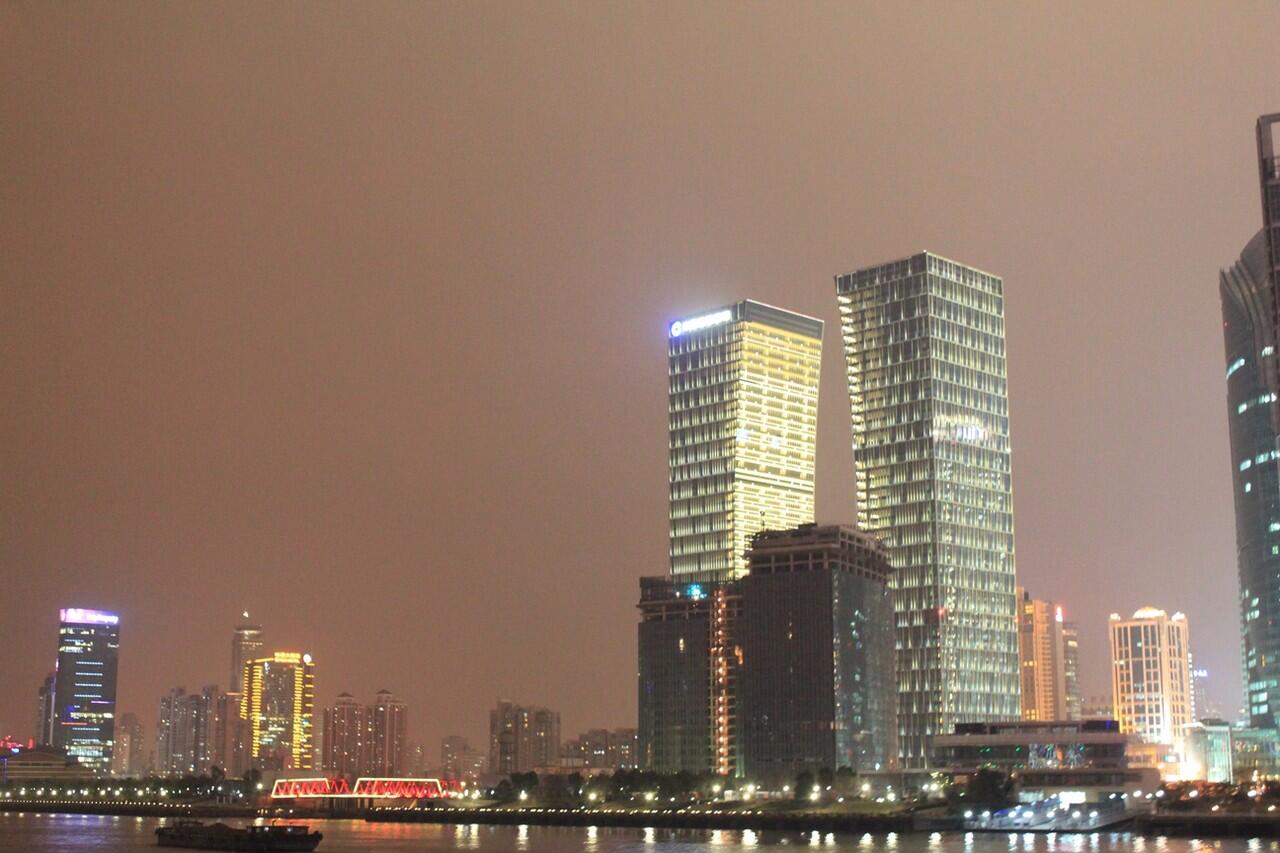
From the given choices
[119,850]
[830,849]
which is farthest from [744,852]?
[119,850]

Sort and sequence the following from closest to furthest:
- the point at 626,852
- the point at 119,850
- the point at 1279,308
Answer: the point at 1279,308 → the point at 626,852 → the point at 119,850

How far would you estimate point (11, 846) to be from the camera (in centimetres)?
19925

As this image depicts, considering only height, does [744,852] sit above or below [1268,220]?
below

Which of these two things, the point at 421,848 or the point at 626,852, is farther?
the point at 421,848

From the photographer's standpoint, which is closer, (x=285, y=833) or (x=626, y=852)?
(x=626, y=852)

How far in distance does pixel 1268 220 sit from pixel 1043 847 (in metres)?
71.0

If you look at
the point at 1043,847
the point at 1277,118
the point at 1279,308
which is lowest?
the point at 1043,847

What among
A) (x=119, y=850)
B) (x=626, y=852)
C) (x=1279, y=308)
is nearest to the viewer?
(x=1279, y=308)

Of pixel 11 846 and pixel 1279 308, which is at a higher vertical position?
pixel 1279 308

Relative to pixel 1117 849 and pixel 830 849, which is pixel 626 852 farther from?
pixel 1117 849

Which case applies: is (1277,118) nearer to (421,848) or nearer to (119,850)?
(421,848)

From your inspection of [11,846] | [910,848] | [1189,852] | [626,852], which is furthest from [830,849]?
[11,846]

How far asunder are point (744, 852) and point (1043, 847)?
34.1 meters

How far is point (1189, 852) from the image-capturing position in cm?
17350
